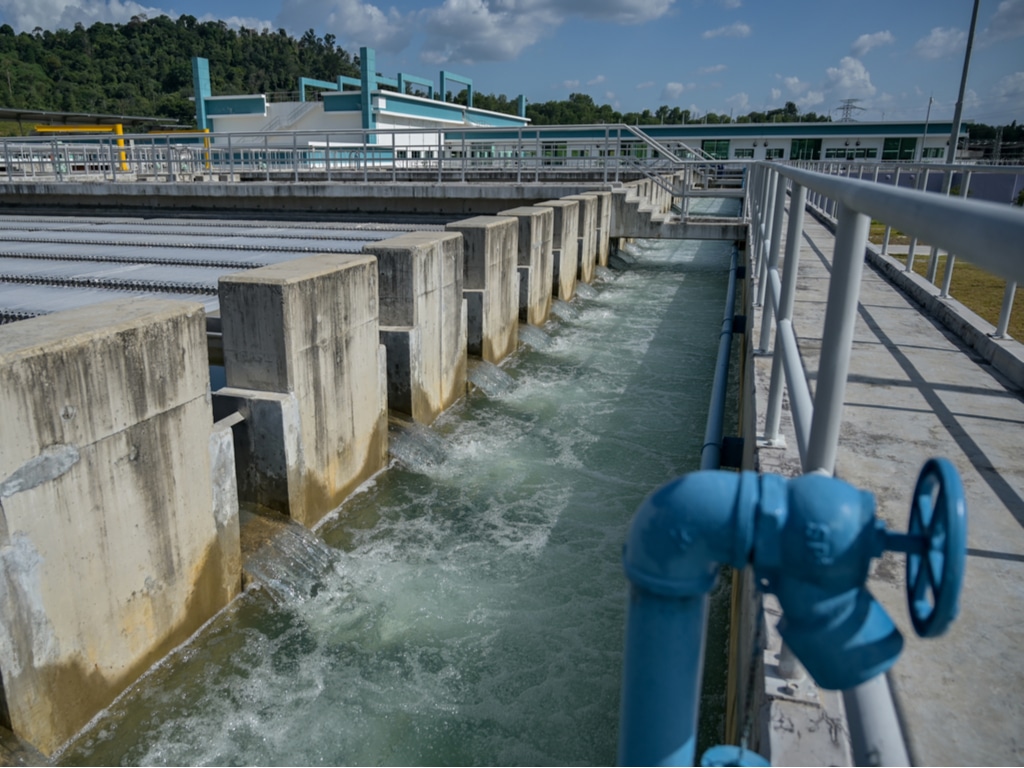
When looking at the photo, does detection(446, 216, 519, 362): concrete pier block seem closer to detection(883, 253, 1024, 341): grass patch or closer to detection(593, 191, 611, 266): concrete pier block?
detection(883, 253, 1024, 341): grass patch

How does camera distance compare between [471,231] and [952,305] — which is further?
[471,231]

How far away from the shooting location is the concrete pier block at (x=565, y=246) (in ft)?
44.5

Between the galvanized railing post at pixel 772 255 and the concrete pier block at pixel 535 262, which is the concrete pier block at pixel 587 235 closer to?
the concrete pier block at pixel 535 262

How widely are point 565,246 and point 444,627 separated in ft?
33.2

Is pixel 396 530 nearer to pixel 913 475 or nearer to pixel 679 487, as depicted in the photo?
pixel 913 475

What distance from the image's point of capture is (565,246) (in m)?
14.1

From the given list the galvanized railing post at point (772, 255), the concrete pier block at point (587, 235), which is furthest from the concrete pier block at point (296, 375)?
Result: the concrete pier block at point (587, 235)

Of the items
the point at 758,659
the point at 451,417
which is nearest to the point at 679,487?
the point at 758,659

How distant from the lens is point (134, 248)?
1202cm

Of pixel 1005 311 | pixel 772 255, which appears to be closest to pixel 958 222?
pixel 772 255

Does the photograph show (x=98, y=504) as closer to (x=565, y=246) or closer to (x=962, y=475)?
(x=962, y=475)

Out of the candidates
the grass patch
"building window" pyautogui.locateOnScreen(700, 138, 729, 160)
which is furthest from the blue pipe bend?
"building window" pyautogui.locateOnScreen(700, 138, 729, 160)

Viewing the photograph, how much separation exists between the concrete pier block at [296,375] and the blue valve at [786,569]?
14.8 feet

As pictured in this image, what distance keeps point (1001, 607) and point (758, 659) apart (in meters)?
0.96
